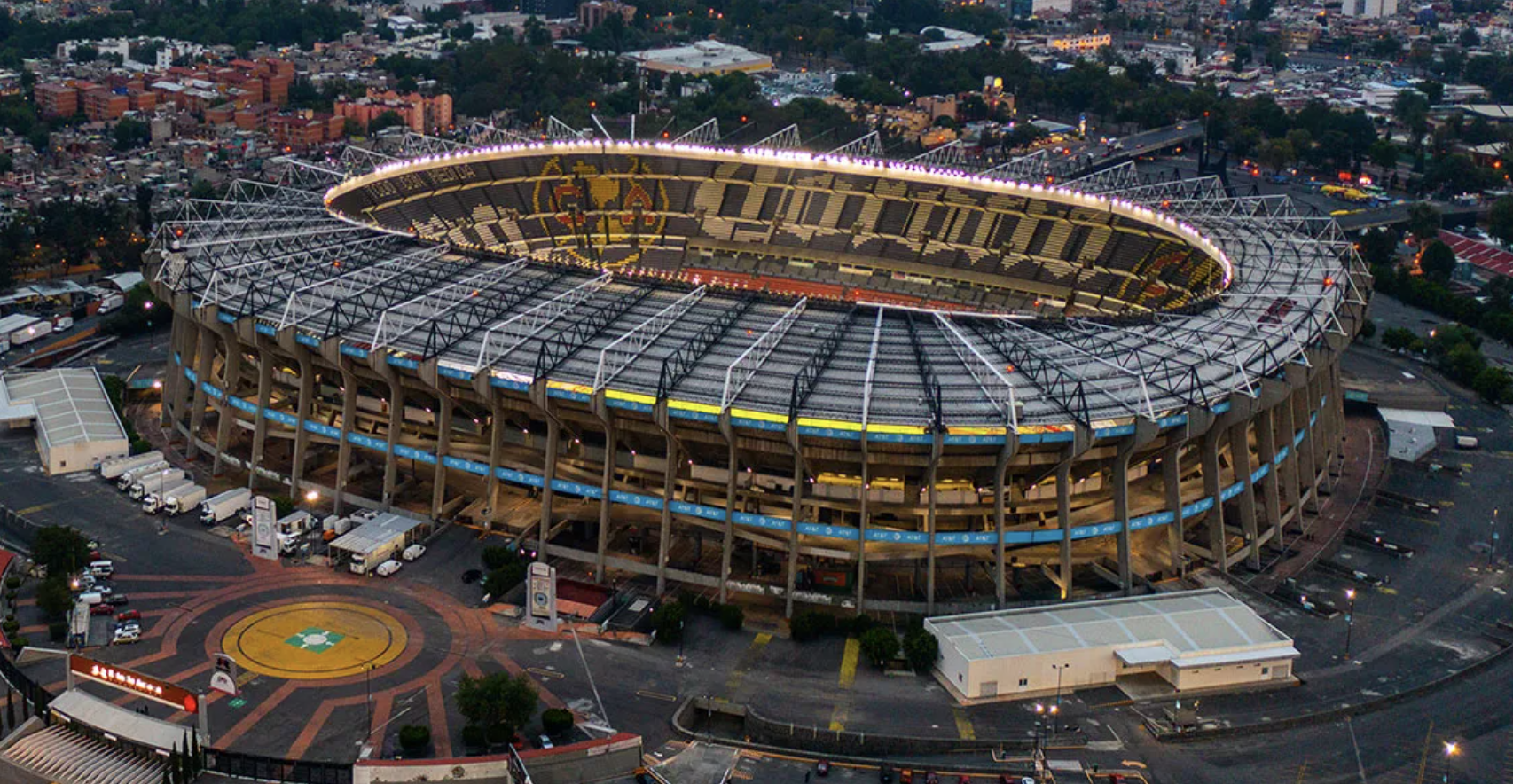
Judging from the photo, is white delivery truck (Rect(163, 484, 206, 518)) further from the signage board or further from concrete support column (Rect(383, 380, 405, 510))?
concrete support column (Rect(383, 380, 405, 510))

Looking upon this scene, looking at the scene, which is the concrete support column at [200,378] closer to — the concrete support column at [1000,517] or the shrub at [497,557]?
the shrub at [497,557]

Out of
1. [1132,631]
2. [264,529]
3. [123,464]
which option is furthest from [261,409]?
[1132,631]

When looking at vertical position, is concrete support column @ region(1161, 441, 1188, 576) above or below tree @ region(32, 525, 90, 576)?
above

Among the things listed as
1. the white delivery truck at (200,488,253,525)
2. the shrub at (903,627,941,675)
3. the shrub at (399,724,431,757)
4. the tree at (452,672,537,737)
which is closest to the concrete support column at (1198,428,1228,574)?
the shrub at (903,627,941,675)

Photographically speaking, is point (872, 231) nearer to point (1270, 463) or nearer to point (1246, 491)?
point (1270, 463)

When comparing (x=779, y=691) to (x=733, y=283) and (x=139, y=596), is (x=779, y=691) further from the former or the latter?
(x=733, y=283)

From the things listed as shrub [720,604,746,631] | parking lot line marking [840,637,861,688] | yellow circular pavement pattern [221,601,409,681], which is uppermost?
shrub [720,604,746,631]
